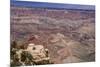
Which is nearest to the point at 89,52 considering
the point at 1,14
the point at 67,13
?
the point at 67,13

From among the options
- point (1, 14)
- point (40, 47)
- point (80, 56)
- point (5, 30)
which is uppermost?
point (1, 14)

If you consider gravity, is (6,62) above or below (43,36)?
below

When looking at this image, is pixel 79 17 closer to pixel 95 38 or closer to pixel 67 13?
pixel 67 13

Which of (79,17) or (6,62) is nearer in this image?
(6,62)

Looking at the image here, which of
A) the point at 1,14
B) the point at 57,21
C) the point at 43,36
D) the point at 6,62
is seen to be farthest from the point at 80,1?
the point at 6,62

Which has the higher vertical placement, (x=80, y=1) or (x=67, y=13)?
(x=80, y=1)

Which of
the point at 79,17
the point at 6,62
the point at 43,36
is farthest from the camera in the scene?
the point at 79,17

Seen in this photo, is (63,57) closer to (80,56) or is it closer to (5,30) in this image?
(80,56)

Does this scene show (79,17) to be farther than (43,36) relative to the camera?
Yes

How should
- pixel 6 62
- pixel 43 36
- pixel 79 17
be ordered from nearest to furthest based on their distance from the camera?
pixel 6 62 < pixel 43 36 < pixel 79 17
